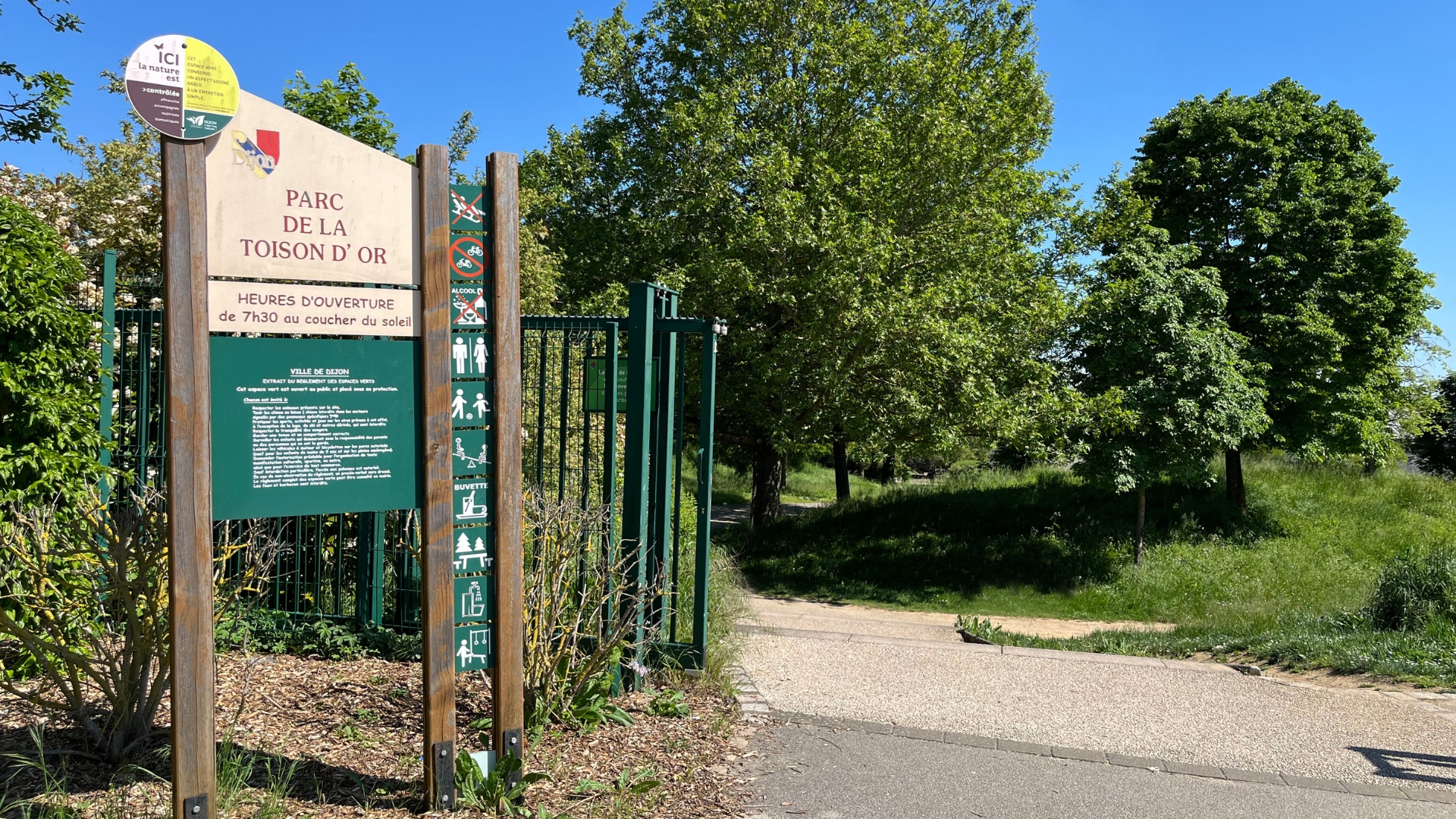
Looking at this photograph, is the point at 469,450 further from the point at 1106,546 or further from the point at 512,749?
the point at 1106,546

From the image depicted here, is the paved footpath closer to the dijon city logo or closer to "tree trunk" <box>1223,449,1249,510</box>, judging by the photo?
the dijon city logo

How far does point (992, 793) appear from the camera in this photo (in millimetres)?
4457

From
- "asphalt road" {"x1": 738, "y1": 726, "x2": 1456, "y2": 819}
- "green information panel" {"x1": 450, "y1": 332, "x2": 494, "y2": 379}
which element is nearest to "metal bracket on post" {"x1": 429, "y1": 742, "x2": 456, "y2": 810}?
"asphalt road" {"x1": 738, "y1": 726, "x2": 1456, "y2": 819}

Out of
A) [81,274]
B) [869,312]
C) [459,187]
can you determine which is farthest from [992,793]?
[869,312]

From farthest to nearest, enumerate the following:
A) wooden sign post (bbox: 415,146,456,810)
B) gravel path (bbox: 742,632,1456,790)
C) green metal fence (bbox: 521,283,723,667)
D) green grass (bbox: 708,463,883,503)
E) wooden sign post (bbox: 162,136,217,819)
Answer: green grass (bbox: 708,463,883,503) < green metal fence (bbox: 521,283,723,667) < gravel path (bbox: 742,632,1456,790) < wooden sign post (bbox: 415,146,456,810) < wooden sign post (bbox: 162,136,217,819)

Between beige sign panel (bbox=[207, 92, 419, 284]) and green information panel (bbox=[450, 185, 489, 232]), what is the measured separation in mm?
176

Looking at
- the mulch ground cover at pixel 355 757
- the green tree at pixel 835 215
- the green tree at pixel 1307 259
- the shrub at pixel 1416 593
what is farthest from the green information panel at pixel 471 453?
the green tree at pixel 1307 259

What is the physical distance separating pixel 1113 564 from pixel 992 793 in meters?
12.5

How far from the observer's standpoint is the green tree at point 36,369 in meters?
4.68

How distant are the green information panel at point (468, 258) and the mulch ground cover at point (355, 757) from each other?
1.99 m

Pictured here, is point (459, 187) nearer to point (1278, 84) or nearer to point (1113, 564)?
point (1113, 564)

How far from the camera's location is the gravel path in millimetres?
5105

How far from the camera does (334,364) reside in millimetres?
3523

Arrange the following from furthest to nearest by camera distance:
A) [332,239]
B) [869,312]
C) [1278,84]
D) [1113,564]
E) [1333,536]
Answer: [1278,84] < [1333,536] < [1113,564] < [869,312] < [332,239]
